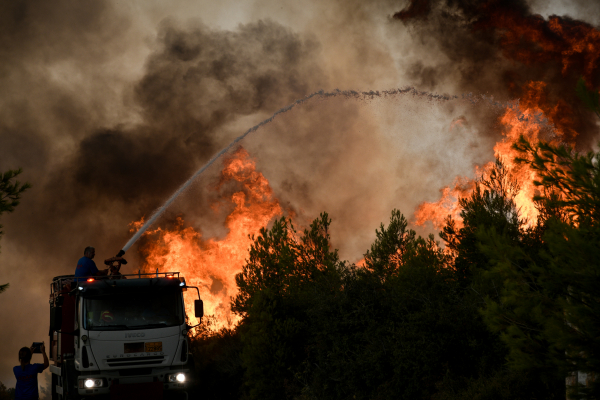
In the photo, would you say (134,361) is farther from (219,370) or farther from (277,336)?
(219,370)

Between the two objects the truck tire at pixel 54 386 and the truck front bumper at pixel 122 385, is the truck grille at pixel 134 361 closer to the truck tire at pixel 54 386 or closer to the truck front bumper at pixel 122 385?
the truck front bumper at pixel 122 385

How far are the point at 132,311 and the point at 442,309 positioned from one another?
806 centimetres

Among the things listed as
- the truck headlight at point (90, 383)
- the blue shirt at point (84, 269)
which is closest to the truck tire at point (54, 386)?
the truck headlight at point (90, 383)

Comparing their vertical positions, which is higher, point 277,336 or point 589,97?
point 589,97

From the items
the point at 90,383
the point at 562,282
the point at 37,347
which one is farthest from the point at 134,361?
the point at 562,282

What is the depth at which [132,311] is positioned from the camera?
12.4 m

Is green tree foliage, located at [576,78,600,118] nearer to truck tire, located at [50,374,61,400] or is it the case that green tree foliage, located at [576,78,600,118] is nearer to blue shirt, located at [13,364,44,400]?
blue shirt, located at [13,364,44,400]

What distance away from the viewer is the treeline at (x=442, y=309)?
7047 mm

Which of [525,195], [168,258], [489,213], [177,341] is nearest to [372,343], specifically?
[177,341]

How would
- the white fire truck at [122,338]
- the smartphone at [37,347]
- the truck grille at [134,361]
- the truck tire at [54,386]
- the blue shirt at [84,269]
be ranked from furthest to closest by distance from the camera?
the truck tire at [54,386] → the blue shirt at [84,269] → the truck grille at [134,361] → the white fire truck at [122,338] → the smartphone at [37,347]

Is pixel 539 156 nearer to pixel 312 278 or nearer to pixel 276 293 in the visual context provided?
pixel 276 293

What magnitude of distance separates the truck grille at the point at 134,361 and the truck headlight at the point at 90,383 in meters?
0.41

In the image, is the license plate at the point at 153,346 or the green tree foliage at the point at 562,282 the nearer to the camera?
the green tree foliage at the point at 562,282

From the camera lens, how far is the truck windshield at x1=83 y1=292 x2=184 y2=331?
39.7 feet
